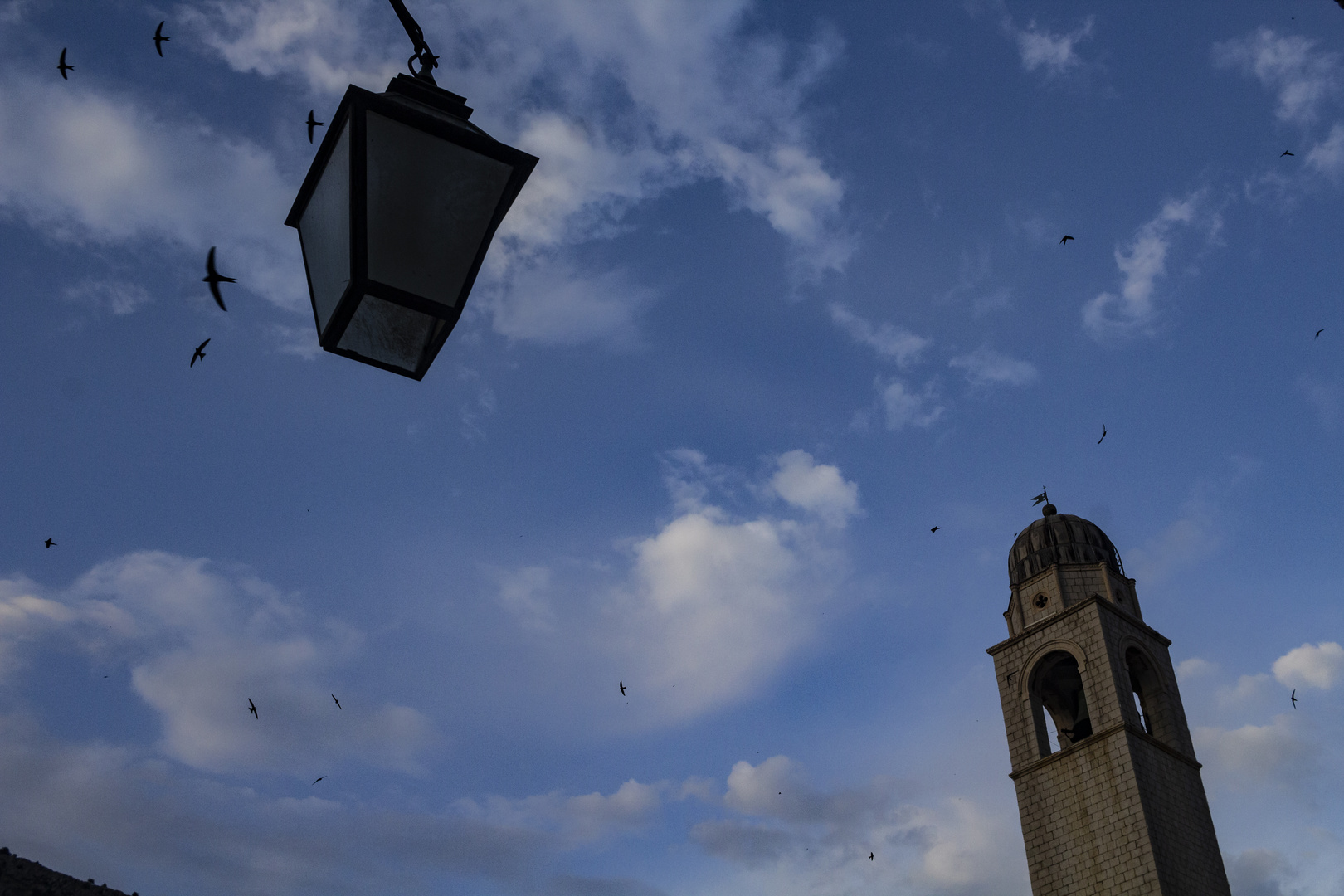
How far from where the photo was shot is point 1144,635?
98.7 ft

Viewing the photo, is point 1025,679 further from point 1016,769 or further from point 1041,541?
point 1041,541

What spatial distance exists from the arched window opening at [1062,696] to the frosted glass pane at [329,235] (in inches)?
1163

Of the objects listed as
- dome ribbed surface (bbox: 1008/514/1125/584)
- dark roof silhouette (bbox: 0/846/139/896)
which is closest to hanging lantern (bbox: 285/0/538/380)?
dark roof silhouette (bbox: 0/846/139/896)

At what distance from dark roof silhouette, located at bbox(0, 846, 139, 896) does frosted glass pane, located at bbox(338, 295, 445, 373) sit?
2771 centimetres

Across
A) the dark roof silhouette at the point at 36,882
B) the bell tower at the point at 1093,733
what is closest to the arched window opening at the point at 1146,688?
the bell tower at the point at 1093,733

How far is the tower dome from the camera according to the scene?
31.8 m

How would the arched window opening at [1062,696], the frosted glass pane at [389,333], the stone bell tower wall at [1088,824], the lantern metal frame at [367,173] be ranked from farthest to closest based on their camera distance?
the arched window opening at [1062,696]
the stone bell tower wall at [1088,824]
the frosted glass pane at [389,333]
the lantern metal frame at [367,173]

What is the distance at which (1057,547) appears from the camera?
105ft

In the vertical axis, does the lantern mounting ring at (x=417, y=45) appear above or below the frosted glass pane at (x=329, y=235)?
above

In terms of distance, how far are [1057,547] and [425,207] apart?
1265 inches

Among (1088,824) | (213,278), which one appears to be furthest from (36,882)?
(213,278)

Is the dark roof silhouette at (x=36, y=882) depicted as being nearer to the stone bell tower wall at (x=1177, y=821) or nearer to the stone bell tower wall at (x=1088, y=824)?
the stone bell tower wall at (x=1088, y=824)

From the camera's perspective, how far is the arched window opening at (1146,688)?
28766 mm

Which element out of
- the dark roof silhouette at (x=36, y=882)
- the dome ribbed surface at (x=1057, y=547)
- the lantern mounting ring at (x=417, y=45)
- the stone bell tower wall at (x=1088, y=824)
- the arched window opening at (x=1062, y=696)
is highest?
the dome ribbed surface at (x=1057, y=547)
